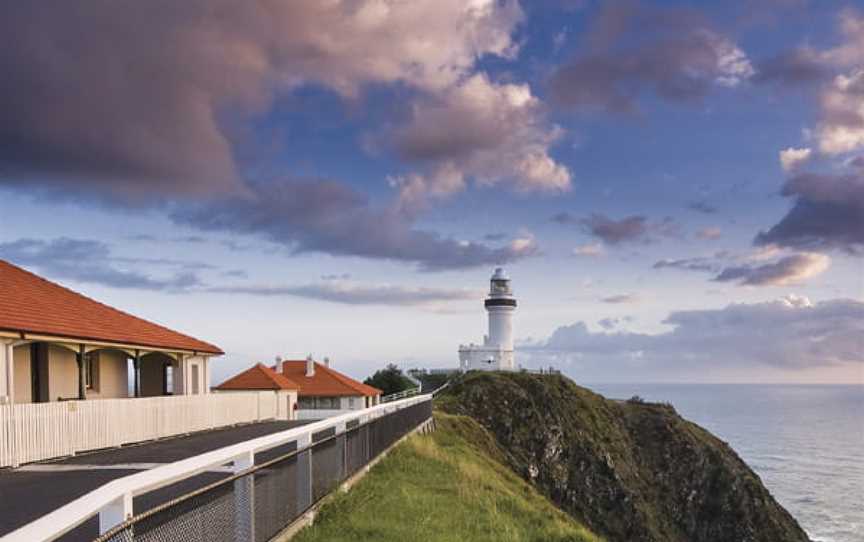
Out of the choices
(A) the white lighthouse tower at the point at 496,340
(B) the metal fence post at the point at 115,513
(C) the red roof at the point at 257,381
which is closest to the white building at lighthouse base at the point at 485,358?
(A) the white lighthouse tower at the point at 496,340

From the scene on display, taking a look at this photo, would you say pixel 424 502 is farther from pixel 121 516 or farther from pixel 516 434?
pixel 516 434

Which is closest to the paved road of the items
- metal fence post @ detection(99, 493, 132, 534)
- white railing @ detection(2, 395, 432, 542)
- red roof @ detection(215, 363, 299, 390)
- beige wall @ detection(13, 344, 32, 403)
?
white railing @ detection(2, 395, 432, 542)

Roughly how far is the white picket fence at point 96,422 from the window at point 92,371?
385 cm

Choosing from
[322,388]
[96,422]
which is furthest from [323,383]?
[96,422]

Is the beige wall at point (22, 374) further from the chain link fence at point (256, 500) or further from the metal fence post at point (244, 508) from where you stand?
the metal fence post at point (244, 508)

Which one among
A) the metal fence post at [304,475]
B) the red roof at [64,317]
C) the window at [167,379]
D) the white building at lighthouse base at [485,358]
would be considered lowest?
the white building at lighthouse base at [485,358]

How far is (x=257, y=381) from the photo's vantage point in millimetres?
39375

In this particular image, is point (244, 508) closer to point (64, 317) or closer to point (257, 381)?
point (64, 317)

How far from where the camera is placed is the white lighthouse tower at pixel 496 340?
77188 mm

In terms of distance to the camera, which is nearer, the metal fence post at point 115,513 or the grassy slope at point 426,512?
the metal fence post at point 115,513

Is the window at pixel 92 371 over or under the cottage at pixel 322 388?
over

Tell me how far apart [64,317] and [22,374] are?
1715 mm

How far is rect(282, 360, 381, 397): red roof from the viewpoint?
48.0m

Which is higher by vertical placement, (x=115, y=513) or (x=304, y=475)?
(x=115, y=513)
